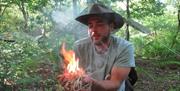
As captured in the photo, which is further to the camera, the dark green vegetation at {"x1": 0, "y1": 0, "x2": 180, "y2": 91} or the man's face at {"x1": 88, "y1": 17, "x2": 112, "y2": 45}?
the dark green vegetation at {"x1": 0, "y1": 0, "x2": 180, "y2": 91}

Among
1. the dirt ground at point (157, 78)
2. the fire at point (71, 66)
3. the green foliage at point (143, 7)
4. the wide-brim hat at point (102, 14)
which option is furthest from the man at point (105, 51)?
the green foliage at point (143, 7)

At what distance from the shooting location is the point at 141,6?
448 inches

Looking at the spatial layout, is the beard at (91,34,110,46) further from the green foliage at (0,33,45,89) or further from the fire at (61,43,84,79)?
the green foliage at (0,33,45,89)

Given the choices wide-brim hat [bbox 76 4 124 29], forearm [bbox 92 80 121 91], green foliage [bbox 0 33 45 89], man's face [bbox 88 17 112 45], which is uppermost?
wide-brim hat [bbox 76 4 124 29]

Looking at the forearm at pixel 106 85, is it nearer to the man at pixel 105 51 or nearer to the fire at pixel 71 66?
the man at pixel 105 51

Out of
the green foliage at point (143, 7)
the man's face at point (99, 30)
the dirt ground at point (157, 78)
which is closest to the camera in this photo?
the man's face at point (99, 30)

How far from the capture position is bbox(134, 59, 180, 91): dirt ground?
7188 millimetres

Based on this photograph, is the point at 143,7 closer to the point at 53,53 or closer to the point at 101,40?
the point at 53,53

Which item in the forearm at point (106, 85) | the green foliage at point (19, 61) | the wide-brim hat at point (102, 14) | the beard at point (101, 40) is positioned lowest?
the green foliage at point (19, 61)

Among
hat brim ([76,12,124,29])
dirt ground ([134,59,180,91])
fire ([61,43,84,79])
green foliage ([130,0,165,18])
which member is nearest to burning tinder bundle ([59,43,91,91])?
fire ([61,43,84,79])

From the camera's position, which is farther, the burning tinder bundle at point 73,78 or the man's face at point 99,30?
the man's face at point 99,30

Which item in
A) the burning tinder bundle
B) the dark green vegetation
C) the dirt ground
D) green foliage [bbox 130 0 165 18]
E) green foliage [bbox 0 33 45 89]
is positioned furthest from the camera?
green foliage [bbox 130 0 165 18]

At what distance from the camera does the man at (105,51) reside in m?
2.93

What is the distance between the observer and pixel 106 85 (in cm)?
283
